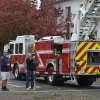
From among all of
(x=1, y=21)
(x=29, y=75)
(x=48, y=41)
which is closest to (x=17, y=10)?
(x=1, y=21)

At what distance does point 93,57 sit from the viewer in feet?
72.6

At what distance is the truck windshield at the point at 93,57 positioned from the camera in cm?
2206

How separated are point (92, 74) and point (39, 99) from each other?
6.87 metres

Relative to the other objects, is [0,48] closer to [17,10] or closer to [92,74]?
[17,10]

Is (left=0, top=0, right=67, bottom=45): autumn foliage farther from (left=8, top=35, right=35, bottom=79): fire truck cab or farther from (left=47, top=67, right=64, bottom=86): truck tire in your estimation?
(left=47, top=67, right=64, bottom=86): truck tire

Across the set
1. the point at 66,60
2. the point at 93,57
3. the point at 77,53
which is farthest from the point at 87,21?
the point at 66,60

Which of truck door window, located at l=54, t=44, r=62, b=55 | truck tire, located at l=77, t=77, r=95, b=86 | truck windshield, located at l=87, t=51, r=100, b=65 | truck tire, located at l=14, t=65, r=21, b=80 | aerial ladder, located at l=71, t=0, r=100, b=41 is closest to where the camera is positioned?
truck windshield, located at l=87, t=51, r=100, b=65

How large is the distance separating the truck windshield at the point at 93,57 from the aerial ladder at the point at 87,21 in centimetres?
88

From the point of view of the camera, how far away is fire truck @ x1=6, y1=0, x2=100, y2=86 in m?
21.8

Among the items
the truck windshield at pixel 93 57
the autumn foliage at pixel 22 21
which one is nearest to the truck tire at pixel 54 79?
the truck windshield at pixel 93 57

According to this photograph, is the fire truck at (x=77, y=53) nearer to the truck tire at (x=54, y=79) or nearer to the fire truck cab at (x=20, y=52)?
the truck tire at (x=54, y=79)

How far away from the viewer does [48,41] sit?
23.7m

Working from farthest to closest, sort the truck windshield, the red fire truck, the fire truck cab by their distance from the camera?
the fire truck cab
the truck windshield
the red fire truck

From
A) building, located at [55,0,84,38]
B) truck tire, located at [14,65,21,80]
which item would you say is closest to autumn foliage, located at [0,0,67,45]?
building, located at [55,0,84,38]
